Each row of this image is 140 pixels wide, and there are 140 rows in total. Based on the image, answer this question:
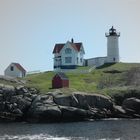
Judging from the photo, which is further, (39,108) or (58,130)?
(39,108)

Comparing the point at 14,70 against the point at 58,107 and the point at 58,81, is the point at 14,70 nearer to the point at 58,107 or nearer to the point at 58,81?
the point at 58,81

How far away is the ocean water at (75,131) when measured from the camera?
54594mm

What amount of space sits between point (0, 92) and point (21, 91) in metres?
3.85

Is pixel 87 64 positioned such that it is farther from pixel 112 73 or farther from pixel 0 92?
pixel 0 92

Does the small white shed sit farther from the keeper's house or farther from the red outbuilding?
the red outbuilding

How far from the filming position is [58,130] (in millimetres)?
62625

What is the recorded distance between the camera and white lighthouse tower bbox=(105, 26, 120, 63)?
132m

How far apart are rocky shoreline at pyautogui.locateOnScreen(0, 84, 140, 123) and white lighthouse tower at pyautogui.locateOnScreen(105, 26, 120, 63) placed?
49704mm

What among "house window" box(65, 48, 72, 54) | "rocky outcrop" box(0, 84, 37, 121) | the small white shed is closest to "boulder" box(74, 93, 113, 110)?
"rocky outcrop" box(0, 84, 37, 121)

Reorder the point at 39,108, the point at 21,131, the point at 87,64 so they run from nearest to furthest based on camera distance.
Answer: the point at 21,131 → the point at 39,108 → the point at 87,64

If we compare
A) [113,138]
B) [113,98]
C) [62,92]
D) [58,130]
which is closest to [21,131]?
[58,130]

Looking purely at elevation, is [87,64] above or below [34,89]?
above

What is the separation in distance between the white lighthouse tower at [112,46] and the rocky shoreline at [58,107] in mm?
49704

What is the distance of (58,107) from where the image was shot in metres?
77.3
